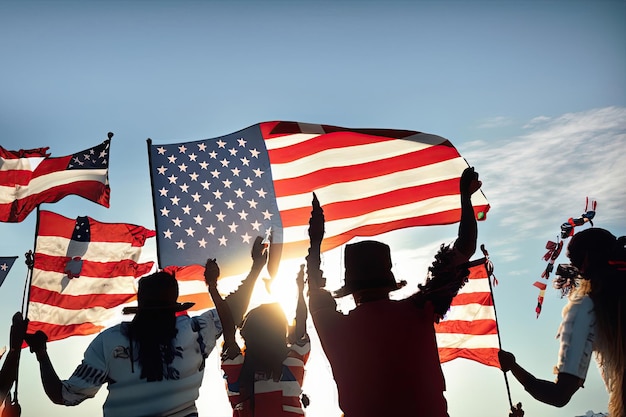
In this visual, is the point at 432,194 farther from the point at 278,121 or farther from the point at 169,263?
the point at 169,263

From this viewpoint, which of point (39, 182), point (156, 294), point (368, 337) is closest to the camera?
point (368, 337)

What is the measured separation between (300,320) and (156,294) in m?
2.09

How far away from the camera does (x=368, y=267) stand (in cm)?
350

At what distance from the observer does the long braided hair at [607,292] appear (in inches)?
131

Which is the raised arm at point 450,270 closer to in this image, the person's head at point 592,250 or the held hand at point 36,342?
the person's head at point 592,250

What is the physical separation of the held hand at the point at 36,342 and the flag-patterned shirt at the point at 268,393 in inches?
60.8

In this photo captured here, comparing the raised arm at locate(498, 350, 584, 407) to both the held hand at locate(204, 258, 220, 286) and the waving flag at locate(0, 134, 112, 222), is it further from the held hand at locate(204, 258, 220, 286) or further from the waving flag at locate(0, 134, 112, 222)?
the waving flag at locate(0, 134, 112, 222)

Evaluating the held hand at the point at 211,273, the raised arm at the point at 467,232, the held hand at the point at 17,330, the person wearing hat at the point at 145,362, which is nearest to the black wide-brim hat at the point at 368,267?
the raised arm at the point at 467,232

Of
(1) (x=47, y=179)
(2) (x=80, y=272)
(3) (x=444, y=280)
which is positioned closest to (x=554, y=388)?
(3) (x=444, y=280)

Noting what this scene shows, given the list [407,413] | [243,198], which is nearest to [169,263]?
[243,198]

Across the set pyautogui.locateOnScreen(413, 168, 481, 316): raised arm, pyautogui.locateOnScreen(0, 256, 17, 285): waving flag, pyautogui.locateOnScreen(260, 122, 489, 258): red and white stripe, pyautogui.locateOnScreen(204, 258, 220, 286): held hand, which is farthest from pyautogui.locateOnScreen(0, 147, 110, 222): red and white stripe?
pyautogui.locateOnScreen(413, 168, 481, 316): raised arm

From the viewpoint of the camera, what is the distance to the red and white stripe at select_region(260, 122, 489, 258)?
9.35 meters

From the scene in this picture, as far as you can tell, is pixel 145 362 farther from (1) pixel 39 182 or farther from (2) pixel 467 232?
(1) pixel 39 182

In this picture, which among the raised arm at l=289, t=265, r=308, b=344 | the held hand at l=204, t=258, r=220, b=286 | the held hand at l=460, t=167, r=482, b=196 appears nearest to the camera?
the held hand at l=460, t=167, r=482, b=196
